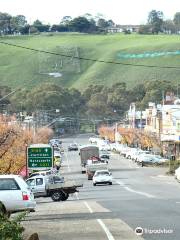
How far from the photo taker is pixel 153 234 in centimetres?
2302

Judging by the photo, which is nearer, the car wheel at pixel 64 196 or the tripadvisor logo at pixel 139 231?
the tripadvisor logo at pixel 139 231

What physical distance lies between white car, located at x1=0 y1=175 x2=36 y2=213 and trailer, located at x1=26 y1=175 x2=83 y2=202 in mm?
18307

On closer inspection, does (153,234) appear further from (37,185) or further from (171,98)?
(171,98)

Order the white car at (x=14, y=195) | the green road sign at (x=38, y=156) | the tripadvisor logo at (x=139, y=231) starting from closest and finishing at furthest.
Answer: the tripadvisor logo at (x=139, y=231)
the white car at (x=14, y=195)
the green road sign at (x=38, y=156)

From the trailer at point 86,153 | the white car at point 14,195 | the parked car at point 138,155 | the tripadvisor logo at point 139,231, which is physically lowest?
the parked car at point 138,155

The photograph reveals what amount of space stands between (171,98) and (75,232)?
142526mm

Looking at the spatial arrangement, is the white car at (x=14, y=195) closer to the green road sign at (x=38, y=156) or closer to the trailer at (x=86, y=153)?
the green road sign at (x=38, y=156)

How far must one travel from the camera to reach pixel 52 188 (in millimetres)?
48438

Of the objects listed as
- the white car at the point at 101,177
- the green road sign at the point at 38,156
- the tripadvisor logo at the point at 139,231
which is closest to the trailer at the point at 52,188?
the green road sign at the point at 38,156

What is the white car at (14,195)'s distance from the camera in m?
28.9

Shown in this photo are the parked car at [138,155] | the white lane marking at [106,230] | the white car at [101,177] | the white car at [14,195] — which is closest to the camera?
the white lane marking at [106,230]

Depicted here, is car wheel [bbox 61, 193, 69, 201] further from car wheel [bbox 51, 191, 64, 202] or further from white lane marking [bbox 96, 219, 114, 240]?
white lane marking [bbox 96, 219, 114, 240]

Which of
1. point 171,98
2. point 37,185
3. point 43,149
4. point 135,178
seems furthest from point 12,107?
point 37,185

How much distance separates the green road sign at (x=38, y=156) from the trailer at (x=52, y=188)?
11.0m
